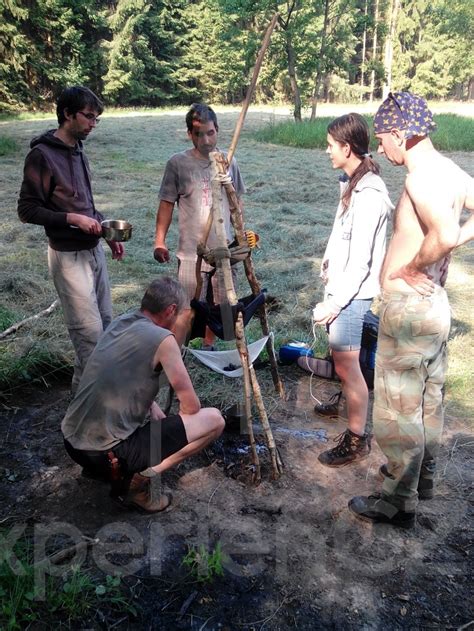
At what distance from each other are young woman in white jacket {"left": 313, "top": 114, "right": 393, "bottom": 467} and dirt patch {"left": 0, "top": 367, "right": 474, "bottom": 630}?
555 millimetres

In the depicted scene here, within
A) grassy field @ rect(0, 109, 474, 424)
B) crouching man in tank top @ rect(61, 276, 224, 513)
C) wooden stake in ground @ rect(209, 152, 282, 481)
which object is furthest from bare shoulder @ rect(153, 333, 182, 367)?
grassy field @ rect(0, 109, 474, 424)

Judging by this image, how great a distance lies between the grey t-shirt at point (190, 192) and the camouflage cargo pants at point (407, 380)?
5.10 feet

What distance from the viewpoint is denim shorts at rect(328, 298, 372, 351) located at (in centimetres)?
253

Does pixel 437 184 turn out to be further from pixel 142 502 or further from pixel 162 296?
pixel 142 502

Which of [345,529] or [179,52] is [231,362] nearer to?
[345,529]

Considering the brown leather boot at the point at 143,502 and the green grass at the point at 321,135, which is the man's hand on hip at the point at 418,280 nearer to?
the brown leather boot at the point at 143,502

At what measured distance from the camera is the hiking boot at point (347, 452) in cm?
276

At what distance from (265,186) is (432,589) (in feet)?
28.6

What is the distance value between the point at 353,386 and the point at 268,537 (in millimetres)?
879

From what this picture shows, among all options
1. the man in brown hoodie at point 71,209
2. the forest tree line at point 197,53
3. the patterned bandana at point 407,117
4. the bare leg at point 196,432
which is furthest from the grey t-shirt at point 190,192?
the forest tree line at point 197,53

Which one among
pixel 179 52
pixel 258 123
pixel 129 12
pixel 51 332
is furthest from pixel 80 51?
pixel 51 332

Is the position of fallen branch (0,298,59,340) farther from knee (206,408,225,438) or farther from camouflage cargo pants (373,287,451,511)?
camouflage cargo pants (373,287,451,511)

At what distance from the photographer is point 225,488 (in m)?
2.60

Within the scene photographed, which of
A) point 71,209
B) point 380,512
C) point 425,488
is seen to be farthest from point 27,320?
point 425,488
